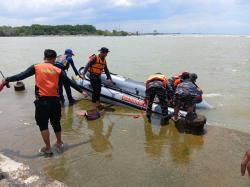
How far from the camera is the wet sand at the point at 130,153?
5023 mm

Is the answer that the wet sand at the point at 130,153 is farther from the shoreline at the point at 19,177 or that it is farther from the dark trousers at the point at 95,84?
the dark trousers at the point at 95,84

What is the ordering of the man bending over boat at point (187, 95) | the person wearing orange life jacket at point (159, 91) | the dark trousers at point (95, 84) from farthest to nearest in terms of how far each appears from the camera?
the dark trousers at point (95, 84) < the person wearing orange life jacket at point (159, 91) < the man bending over boat at point (187, 95)

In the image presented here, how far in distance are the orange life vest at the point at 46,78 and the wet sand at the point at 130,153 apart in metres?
1.12

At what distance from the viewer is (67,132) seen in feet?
23.7

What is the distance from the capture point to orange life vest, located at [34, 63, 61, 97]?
5.50 metres

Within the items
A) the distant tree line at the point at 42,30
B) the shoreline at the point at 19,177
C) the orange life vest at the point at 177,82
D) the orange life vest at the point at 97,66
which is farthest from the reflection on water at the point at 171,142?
the distant tree line at the point at 42,30

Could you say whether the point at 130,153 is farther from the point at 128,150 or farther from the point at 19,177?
the point at 19,177

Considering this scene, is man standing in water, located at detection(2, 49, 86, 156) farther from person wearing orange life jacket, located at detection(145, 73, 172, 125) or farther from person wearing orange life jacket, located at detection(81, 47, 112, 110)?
person wearing orange life jacket, located at detection(81, 47, 112, 110)

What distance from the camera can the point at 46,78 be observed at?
5.52m

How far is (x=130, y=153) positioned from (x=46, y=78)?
1914mm

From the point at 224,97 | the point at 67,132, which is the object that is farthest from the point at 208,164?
the point at 224,97

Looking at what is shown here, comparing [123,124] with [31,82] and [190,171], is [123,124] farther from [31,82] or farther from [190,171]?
[31,82]

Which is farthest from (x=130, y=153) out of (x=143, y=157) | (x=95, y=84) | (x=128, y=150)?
(x=95, y=84)

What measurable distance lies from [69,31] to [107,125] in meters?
141
